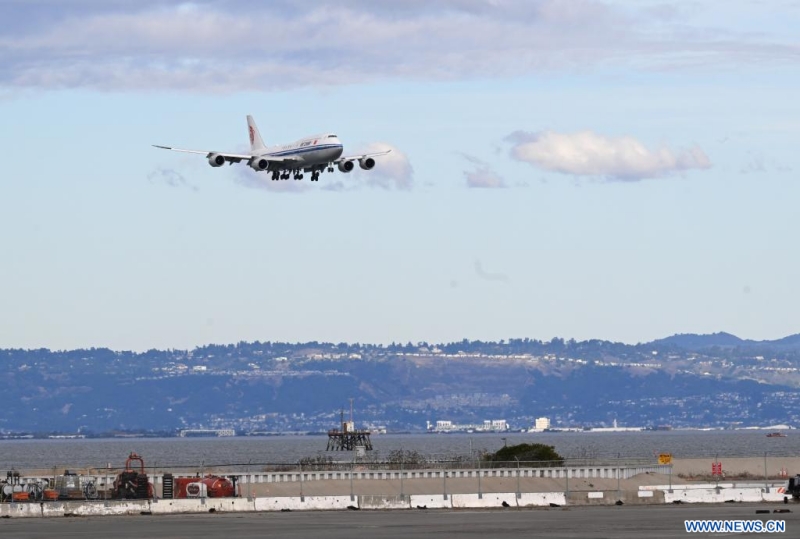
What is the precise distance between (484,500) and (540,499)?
8.47 ft

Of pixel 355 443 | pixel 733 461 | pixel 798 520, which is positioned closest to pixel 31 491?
pixel 798 520

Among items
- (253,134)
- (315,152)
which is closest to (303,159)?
(315,152)

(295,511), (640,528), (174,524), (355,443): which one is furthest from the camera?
(355,443)

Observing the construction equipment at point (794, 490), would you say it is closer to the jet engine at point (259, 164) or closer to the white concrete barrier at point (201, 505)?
the white concrete barrier at point (201, 505)

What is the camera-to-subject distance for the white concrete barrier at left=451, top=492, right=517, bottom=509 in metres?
68.1

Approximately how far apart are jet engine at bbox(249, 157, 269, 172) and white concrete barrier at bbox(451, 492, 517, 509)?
158 ft

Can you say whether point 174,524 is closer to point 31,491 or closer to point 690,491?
point 31,491

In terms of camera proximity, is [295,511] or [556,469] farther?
[556,469]

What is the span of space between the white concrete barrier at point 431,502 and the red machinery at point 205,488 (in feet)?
32.1

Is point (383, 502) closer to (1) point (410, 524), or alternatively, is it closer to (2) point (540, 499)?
(2) point (540, 499)

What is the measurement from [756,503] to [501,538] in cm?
2243

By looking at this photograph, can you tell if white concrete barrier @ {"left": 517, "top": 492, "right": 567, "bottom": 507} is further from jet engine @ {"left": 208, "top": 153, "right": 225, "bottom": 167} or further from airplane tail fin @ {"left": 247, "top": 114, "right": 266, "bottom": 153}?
airplane tail fin @ {"left": 247, "top": 114, "right": 266, "bottom": 153}

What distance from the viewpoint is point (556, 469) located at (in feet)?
300

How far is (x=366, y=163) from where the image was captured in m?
109
